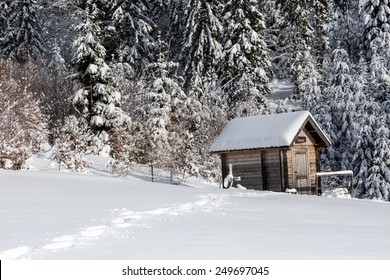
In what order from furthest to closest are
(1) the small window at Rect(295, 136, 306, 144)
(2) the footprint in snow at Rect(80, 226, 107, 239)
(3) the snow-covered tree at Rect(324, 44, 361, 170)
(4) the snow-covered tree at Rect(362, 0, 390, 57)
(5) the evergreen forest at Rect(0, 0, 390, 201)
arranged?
(4) the snow-covered tree at Rect(362, 0, 390, 57) < (3) the snow-covered tree at Rect(324, 44, 361, 170) < (5) the evergreen forest at Rect(0, 0, 390, 201) < (1) the small window at Rect(295, 136, 306, 144) < (2) the footprint in snow at Rect(80, 226, 107, 239)

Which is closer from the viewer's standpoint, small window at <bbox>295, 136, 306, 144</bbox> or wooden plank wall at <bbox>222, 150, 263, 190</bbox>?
wooden plank wall at <bbox>222, 150, 263, 190</bbox>

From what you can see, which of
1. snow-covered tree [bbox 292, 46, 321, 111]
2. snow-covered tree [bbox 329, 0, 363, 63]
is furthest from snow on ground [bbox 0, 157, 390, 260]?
snow-covered tree [bbox 329, 0, 363, 63]

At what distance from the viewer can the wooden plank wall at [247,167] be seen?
27766 mm

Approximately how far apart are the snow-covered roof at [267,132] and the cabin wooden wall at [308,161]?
452 mm

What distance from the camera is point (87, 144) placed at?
31.9 metres

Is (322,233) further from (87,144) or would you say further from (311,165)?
(87,144)

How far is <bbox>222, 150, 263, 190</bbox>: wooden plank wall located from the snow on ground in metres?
11.0

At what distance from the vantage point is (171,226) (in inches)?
403

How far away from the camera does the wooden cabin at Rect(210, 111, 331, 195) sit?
27.0 m

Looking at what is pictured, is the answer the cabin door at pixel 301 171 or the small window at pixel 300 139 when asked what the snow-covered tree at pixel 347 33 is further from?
the cabin door at pixel 301 171

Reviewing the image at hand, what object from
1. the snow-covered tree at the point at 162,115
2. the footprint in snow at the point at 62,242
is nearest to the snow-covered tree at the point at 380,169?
the snow-covered tree at the point at 162,115

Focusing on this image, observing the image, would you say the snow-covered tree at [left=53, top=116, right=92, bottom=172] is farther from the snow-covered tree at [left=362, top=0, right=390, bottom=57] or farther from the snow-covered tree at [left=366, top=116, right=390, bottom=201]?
the snow-covered tree at [left=362, top=0, right=390, bottom=57]

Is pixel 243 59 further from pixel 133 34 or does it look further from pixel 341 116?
pixel 133 34
